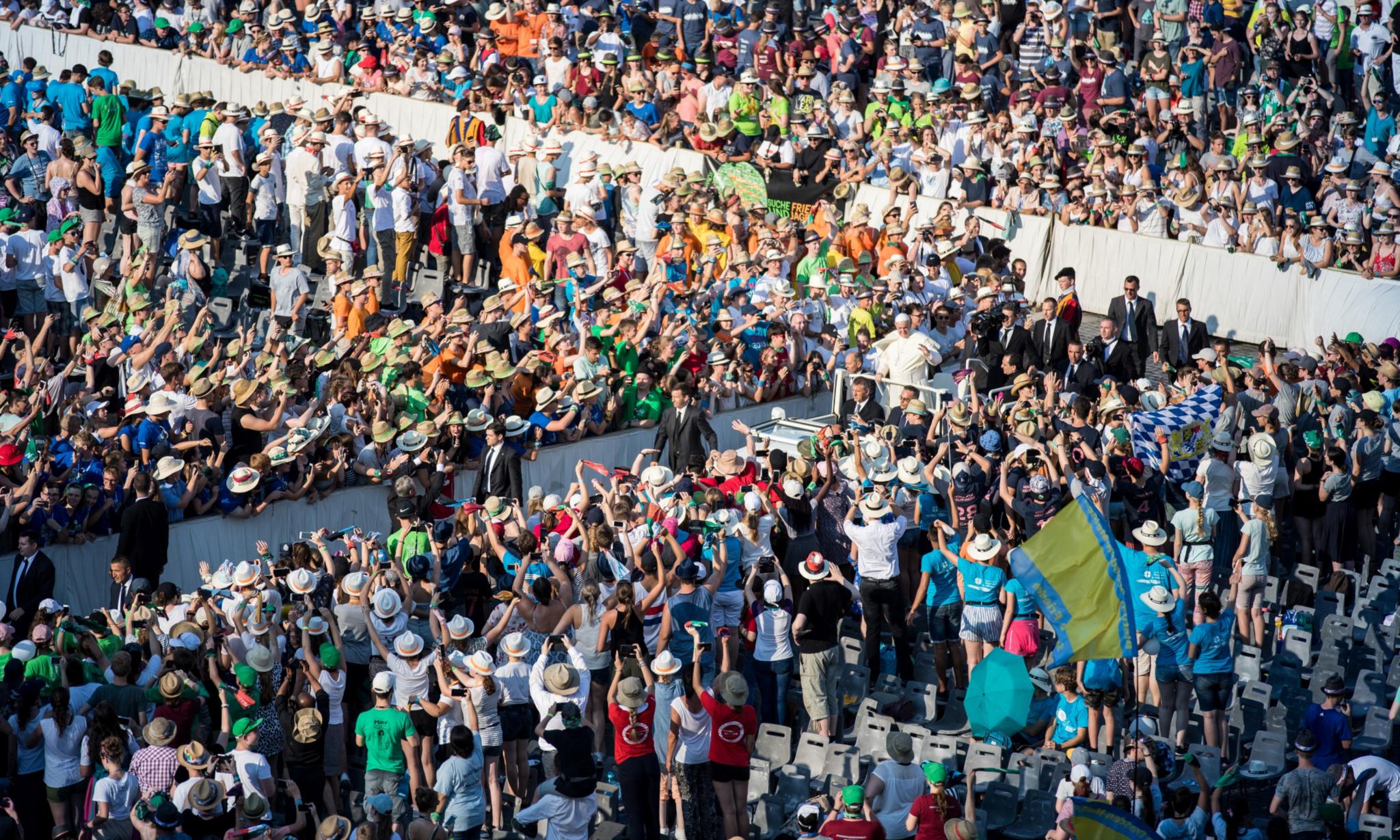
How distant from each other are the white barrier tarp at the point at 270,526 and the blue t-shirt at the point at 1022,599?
4.74m

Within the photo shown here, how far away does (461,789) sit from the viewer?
38.8 feet

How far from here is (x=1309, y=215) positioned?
21016mm

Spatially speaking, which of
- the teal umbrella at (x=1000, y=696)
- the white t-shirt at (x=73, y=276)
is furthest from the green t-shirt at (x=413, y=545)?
the white t-shirt at (x=73, y=276)

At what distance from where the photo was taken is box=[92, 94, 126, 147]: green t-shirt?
23.4 meters

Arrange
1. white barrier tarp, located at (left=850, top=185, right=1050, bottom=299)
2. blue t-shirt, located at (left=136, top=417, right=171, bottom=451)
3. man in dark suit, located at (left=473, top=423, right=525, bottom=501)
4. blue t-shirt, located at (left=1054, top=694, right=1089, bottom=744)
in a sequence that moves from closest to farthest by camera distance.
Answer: blue t-shirt, located at (left=1054, top=694, right=1089, bottom=744)
blue t-shirt, located at (left=136, top=417, right=171, bottom=451)
man in dark suit, located at (left=473, top=423, right=525, bottom=501)
white barrier tarp, located at (left=850, top=185, right=1050, bottom=299)

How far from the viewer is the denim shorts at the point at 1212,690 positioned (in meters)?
13.8

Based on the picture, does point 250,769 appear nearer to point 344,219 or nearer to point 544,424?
point 544,424

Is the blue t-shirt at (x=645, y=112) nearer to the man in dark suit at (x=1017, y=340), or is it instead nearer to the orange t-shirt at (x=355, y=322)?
the orange t-shirt at (x=355, y=322)

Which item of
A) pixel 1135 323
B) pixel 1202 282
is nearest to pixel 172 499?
pixel 1135 323

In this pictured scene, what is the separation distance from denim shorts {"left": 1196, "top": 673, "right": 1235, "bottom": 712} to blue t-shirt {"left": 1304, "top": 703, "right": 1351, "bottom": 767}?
897mm

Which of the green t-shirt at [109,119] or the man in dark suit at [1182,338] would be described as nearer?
the man in dark suit at [1182,338]

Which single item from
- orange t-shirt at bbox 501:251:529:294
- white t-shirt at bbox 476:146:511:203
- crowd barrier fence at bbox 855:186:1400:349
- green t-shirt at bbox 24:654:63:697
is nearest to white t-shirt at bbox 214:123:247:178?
white t-shirt at bbox 476:146:511:203

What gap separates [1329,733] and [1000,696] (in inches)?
80.0

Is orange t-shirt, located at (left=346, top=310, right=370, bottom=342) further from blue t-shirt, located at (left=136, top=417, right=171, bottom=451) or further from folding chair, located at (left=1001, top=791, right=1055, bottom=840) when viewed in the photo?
folding chair, located at (left=1001, top=791, right=1055, bottom=840)
